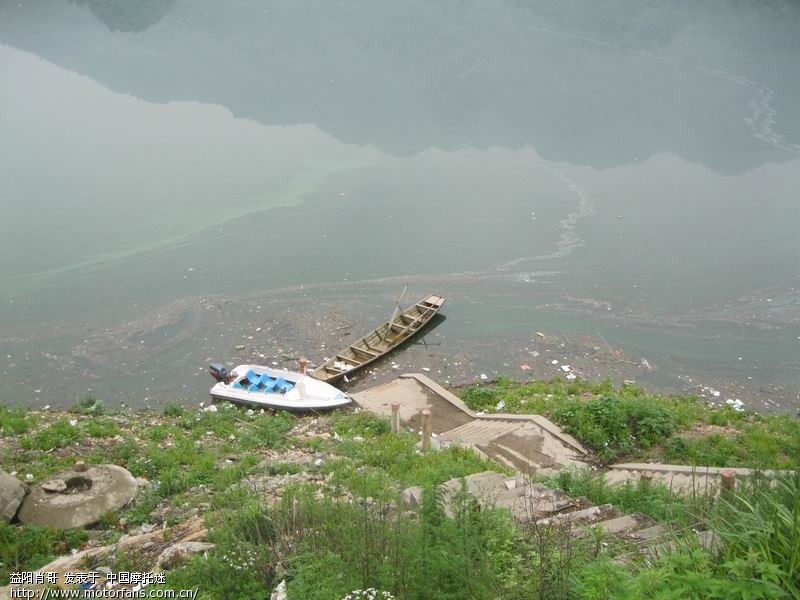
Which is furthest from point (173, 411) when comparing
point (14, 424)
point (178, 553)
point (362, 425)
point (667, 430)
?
point (667, 430)

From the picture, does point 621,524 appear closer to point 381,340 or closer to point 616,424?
point 616,424

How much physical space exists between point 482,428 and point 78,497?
4775 millimetres

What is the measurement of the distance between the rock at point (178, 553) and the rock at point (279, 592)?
34.2 inches

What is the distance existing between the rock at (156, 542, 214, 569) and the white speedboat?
218 inches

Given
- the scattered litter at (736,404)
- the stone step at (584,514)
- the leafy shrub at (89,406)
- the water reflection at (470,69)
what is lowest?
the scattered litter at (736,404)

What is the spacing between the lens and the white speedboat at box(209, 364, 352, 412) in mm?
9719

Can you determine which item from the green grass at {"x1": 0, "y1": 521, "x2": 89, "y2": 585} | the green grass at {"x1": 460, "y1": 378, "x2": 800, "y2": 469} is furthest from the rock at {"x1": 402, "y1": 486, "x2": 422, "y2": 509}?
the green grass at {"x1": 460, "y1": 378, "x2": 800, "y2": 469}

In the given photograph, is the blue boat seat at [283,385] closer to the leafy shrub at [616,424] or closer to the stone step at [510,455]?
the stone step at [510,455]

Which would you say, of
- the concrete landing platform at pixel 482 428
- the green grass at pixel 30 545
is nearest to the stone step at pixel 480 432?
the concrete landing platform at pixel 482 428

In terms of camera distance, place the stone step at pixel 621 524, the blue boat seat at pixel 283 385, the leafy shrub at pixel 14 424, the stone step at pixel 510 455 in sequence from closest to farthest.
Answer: the stone step at pixel 621 524
the stone step at pixel 510 455
the leafy shrub at pixel 14 424
the blue boat seat at pixel 283 385

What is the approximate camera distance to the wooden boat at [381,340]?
1080 centimetres

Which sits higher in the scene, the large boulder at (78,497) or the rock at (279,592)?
the rock at (279,592)

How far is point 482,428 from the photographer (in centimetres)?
836

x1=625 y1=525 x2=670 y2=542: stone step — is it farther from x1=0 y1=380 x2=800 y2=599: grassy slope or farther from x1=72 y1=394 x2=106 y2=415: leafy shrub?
x1=72 y1=394 x2=106 y2=415: leafy shrub
